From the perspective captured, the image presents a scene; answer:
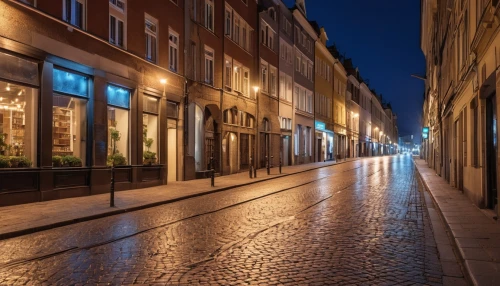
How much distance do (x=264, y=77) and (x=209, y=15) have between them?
32.4ft

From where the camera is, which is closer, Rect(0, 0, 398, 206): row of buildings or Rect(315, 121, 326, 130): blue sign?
Rect(0, 0, 398, 206): row of buildings

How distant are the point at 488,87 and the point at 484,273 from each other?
23.7 feet

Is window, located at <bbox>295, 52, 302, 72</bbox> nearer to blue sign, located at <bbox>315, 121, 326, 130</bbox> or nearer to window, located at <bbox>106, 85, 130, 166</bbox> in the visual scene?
blue sign, located at <bbox>315, 121, 326, 130</bbox>

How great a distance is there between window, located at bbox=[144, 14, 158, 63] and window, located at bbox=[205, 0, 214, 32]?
5694 millimetres

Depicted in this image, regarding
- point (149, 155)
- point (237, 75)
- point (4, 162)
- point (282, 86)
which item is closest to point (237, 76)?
point (237, 75)

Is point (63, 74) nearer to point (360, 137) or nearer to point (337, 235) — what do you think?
point (337, 235)

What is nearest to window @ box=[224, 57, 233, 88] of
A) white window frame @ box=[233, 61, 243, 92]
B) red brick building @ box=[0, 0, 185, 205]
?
white window frame @ box=[233, 61, 243, 92]

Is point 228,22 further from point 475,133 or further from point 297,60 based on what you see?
point 475,133

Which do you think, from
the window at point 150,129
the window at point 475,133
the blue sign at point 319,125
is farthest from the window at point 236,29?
the blue sign at point 319,125

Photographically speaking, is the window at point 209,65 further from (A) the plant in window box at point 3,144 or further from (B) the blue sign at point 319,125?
(B) the blue sign at point 319,125

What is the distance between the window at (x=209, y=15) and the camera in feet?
86.5

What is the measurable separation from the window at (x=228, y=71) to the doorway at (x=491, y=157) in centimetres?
1794

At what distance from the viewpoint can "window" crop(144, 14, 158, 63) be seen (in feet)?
67.4

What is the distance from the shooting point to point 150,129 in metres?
20.9
